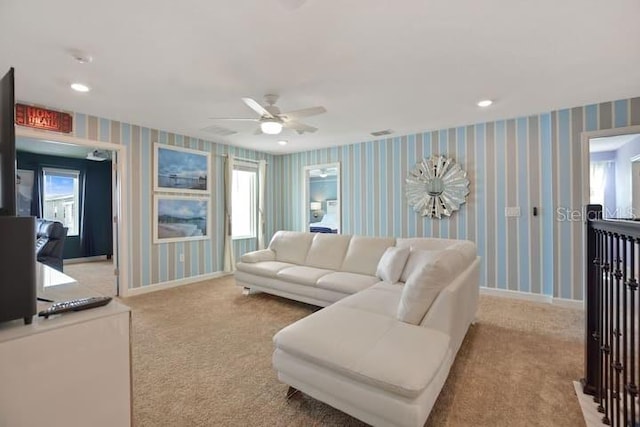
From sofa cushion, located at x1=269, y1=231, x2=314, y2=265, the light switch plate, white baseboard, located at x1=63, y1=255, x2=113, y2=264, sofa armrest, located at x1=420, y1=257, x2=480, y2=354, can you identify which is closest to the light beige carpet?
sofa armrest, located at x1=420, y1=257, x2=480, y2=354

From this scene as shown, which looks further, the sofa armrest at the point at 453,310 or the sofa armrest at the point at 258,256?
the sofa armrest at the point at 258,256

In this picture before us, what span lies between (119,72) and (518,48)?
3337mm

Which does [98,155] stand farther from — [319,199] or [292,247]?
[292,247]

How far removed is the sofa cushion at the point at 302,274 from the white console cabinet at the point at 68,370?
2.47m

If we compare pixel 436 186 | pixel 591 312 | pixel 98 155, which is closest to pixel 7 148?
pixel 591 312

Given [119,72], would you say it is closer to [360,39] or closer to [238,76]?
[238,76]

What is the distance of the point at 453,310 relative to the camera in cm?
201

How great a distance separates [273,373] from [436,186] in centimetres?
362

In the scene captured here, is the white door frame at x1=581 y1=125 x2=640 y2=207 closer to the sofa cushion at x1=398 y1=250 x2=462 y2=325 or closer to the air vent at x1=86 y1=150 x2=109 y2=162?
the sofa cushion at x1=398 y1=250 x2=462 y2=325

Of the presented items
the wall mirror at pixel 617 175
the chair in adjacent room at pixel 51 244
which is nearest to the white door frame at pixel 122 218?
the chair in adjacent room at pixel 51 244

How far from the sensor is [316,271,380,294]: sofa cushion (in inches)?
125

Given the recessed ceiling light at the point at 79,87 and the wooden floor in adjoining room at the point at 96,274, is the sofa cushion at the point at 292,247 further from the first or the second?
the recessed ceiling light at the point at 79,87

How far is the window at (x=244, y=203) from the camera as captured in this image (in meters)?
5.91

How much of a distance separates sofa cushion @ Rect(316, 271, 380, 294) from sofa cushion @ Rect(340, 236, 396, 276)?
136 millimetres
